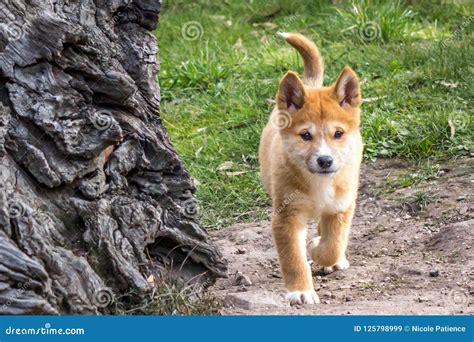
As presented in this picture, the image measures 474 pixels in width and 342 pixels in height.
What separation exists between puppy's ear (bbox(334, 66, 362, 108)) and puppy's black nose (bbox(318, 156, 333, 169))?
1.52 ft

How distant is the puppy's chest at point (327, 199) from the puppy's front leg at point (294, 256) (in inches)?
4.7

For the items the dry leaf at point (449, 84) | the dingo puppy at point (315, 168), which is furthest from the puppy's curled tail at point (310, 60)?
the dry leaf at point (449, 84)

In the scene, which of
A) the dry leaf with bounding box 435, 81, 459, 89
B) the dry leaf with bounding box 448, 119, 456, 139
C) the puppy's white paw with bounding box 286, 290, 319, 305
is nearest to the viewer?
the puppy's white paw with bounding box 286, 290, 319, 305

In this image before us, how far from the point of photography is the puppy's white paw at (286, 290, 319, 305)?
585 cm

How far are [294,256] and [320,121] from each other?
85 cm

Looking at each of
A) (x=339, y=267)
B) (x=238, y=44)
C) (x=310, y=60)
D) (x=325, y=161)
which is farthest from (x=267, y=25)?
(x=325, y=161)

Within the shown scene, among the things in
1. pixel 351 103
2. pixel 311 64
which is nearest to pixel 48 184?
pixel 351 103

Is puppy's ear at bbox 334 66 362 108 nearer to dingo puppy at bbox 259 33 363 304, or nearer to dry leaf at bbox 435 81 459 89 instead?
dingo puppy at bbox 259 33 363 304

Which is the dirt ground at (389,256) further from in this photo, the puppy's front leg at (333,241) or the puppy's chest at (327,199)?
the puppy's chest at (327,199)

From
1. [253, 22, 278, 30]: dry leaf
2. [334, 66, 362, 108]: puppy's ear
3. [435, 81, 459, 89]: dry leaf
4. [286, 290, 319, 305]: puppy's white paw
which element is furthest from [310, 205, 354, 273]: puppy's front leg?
[253, 22, 278, 30]: dry leaf

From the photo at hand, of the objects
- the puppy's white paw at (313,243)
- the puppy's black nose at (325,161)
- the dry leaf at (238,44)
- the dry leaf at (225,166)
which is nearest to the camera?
the puppy's black nose at (325,161)

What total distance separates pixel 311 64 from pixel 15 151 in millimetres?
2863

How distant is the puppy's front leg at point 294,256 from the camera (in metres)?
5.92

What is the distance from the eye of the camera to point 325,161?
20.1 feet
